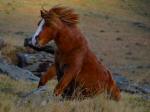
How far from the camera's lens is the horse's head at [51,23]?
8.11m

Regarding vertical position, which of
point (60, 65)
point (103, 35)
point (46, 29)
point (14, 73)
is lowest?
point (103, 35)

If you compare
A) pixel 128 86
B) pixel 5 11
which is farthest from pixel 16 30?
pixel 128 86

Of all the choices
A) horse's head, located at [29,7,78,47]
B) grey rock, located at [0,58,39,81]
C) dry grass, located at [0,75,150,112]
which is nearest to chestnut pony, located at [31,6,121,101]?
horse's head, located at [29,7,78,47]

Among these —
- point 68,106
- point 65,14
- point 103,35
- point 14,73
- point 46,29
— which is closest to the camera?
point 68,106

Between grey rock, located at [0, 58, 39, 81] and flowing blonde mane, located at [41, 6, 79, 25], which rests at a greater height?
flowing blonde mane, located at [41, 6, 79, 25]

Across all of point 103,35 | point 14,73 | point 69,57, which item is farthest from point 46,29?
point 103,35

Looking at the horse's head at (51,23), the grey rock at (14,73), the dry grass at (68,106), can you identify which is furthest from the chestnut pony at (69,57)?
the grey rock at (14,73)

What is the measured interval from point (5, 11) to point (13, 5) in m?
3.35

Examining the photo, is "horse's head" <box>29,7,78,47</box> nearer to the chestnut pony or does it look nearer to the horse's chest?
the chestnut pony

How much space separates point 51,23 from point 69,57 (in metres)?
0.54

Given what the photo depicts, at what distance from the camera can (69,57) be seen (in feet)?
27.3

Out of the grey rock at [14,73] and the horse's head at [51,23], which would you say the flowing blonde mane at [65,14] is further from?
the grey rock at [14,73]

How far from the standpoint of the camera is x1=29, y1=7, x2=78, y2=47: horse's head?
811 cm

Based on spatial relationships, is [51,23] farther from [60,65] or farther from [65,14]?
[60,65]
